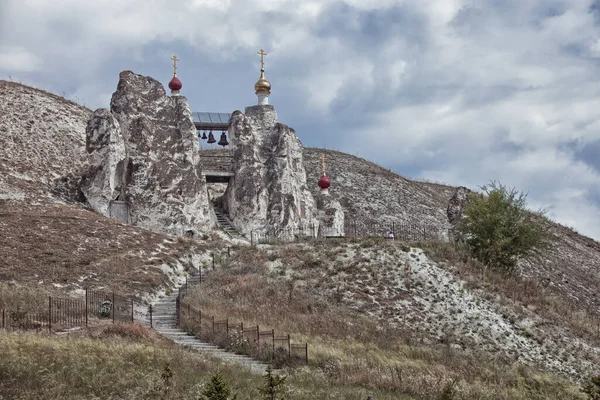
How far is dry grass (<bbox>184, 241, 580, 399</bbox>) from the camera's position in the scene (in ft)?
80.2

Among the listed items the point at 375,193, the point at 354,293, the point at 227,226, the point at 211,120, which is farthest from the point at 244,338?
the point at 375,193

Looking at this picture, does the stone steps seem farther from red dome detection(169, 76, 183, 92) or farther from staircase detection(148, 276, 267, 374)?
red dome detection(169, 76, 183, 92)

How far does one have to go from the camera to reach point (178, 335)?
31.3 metres

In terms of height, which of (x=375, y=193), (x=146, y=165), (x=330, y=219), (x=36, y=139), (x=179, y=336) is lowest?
(x=179, y=336)

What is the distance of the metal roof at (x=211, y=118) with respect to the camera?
67.7m

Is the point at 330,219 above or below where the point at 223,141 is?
below

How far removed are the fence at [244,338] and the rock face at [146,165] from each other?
68.1 feet

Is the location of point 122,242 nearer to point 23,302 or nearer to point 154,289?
point 154,289

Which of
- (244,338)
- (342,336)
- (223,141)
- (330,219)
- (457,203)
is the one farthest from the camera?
(223,141)

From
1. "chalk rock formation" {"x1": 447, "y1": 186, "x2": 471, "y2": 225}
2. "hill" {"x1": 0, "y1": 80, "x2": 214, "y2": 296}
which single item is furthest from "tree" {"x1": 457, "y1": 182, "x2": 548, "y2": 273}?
"hill" {"x1": 0, "y1": 80, "x2": 214, "y2": 296}

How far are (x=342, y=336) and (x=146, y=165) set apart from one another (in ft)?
95.6

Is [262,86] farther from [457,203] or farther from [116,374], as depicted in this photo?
[116,374]

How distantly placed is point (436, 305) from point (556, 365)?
24.1ft

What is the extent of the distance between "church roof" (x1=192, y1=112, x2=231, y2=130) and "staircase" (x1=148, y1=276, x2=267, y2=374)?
28792mm
